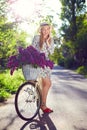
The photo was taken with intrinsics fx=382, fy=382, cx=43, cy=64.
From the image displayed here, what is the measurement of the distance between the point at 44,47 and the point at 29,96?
3.95 ft

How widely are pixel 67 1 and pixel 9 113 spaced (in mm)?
51435

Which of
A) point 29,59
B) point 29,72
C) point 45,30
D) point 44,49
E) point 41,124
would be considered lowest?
point 41,124

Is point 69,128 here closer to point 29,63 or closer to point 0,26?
Result: point 29,63

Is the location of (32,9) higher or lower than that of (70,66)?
higher

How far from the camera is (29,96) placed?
787 cm

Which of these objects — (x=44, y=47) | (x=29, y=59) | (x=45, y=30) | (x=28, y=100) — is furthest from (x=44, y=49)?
(x=28, y=100)

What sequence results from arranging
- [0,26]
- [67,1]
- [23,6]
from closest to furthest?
[0,26] < [23,6] < [67,1]

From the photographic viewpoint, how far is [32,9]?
58.9 feet

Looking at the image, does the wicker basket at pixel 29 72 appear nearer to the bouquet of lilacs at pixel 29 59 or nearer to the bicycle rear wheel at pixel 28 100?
the bouquet of lilacs at pixel 29 59

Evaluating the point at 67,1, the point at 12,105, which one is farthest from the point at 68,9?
the point at 12,105

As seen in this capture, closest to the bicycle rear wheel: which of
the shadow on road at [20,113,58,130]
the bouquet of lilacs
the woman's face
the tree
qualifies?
the shadow on road at [20,113,58,130]

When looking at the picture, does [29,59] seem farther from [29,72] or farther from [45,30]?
[45,30]

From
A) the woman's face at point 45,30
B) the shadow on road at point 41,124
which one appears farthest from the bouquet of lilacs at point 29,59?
the shadow on road at point 41,124

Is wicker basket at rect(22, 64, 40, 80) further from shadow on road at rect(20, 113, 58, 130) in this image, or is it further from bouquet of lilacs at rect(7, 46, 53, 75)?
shadow on road at rect(20, 113, 58, 130)
